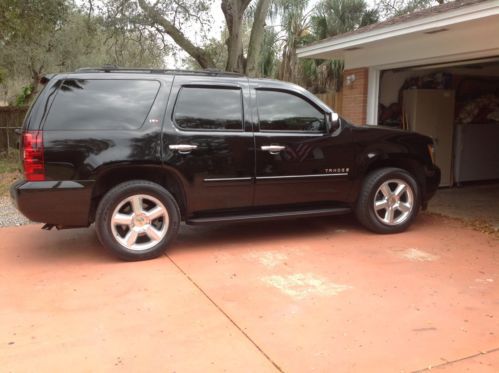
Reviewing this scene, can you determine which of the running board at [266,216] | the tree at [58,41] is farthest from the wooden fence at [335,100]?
the tree at [58,41]

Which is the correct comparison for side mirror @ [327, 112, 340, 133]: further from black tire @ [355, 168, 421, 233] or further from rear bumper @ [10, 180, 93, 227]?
rear bumper @ [10, 180, 93, 227]

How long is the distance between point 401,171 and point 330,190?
107 cm

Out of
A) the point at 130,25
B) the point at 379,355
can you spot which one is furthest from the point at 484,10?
the point at 130,25

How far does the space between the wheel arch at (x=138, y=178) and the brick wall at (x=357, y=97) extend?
5133mm

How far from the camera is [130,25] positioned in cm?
1335

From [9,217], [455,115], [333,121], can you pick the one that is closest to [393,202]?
[333,121]

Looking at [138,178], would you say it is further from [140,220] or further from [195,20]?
[195,20]

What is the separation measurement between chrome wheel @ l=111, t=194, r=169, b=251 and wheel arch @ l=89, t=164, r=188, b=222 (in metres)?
0.27

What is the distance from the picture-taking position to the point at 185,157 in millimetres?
5172

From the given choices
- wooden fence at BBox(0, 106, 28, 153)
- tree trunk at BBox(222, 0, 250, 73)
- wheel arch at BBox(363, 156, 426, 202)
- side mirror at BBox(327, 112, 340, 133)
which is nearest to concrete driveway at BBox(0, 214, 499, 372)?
wheel arch at BBox(363, 156, 426, 202)

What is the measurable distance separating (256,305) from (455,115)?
7961 mm

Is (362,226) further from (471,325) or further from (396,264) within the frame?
(471,325)

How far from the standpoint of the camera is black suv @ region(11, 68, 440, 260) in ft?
15.7

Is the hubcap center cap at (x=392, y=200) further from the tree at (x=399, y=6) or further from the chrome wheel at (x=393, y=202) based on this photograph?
the tree at (x=399, y=6)
